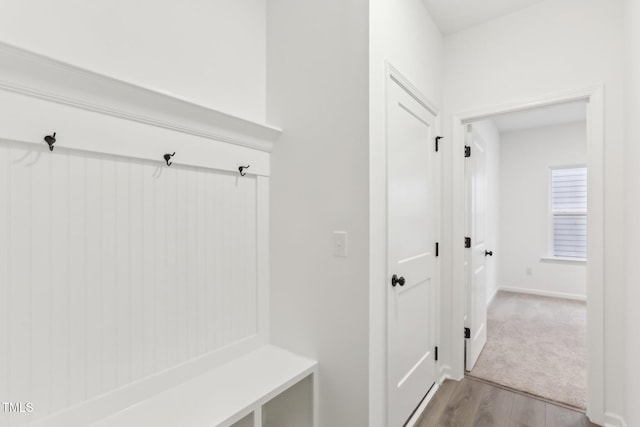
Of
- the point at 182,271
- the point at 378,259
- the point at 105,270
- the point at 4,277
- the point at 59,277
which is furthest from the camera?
the point at 378,259

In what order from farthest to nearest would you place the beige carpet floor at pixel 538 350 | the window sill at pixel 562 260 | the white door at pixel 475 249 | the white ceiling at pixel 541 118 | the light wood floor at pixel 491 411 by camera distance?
the window sill at pixel 562 260 < the white ceiling at pixel 541 118 < the white door at pixel 475 249 < the beige carpet floor at pixel 538 350 < the light wood floor at pixel 491 411

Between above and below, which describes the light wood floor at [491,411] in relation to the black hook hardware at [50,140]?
A: below

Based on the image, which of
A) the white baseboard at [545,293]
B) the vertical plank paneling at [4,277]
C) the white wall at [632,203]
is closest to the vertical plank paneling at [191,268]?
the vertical plank paneling at [4,277]

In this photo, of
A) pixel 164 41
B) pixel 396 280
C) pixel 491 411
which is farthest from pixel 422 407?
pixel 164 41

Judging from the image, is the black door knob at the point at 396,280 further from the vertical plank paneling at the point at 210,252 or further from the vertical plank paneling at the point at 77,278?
the vertical plank paneling at the point at 77,278

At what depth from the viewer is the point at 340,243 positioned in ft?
5.15

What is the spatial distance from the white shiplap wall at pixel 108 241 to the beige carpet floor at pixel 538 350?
2190 mm

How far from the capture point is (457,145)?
2432 millimetres

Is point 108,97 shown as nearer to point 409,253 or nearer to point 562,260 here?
point 409,253

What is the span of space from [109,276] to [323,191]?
102 cm

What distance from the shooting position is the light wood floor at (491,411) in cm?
191

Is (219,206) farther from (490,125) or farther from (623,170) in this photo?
(490,125)

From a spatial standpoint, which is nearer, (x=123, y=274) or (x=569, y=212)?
(x=123, y=274)

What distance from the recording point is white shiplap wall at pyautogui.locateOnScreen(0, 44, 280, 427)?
3.28ft
